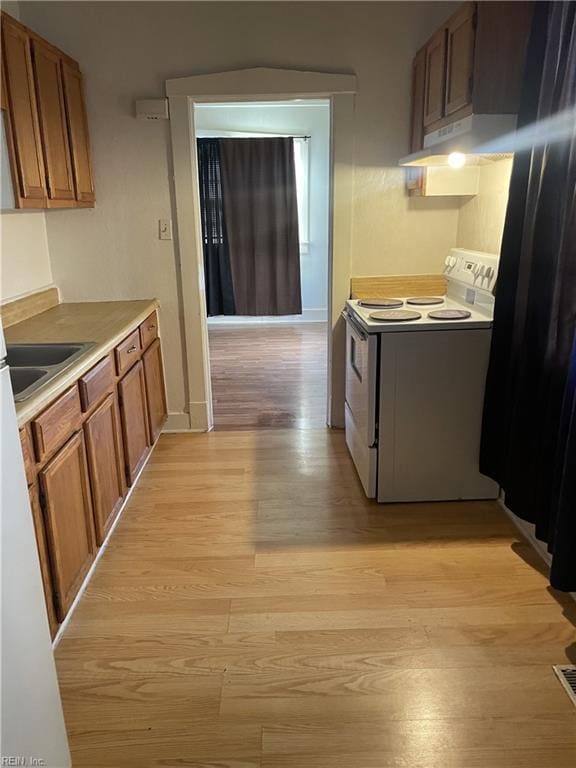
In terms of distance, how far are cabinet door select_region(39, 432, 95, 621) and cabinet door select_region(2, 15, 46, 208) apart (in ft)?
3.69

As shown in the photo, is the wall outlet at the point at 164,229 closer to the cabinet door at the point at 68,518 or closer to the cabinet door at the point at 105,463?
the cabinet door at the point at 105,463

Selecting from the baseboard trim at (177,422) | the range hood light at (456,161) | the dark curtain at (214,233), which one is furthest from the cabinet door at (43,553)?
the dark curtain at (214,233)

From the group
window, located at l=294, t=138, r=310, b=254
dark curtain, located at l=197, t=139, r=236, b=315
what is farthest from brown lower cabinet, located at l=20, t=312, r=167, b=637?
window, located at l=294, t=138, r=310, b=254

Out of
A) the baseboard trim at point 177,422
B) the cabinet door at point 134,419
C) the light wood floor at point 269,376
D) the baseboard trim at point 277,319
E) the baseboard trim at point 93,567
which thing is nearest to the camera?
the baseboard trim at point 93,567

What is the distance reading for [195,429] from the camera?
366 cm

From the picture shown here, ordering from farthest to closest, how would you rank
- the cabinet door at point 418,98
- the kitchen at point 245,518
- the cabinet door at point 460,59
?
the cabinet door at point 418,98
the cabinet door at point 460,59
the kitchen at point 245,518

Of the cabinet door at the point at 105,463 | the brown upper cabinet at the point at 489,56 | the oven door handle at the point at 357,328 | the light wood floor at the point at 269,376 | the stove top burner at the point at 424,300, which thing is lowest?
the light wood floor at the point at 269,376

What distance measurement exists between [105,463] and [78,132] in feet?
5.87

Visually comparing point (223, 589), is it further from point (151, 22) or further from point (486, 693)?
point (151, 22)

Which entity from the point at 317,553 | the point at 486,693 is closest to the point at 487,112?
the point at 317,553

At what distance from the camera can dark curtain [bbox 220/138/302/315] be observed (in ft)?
20.7

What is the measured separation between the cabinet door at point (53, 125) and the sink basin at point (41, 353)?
0.74 meters

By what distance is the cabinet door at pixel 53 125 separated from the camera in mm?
2508

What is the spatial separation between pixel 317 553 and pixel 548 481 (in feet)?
3.07
